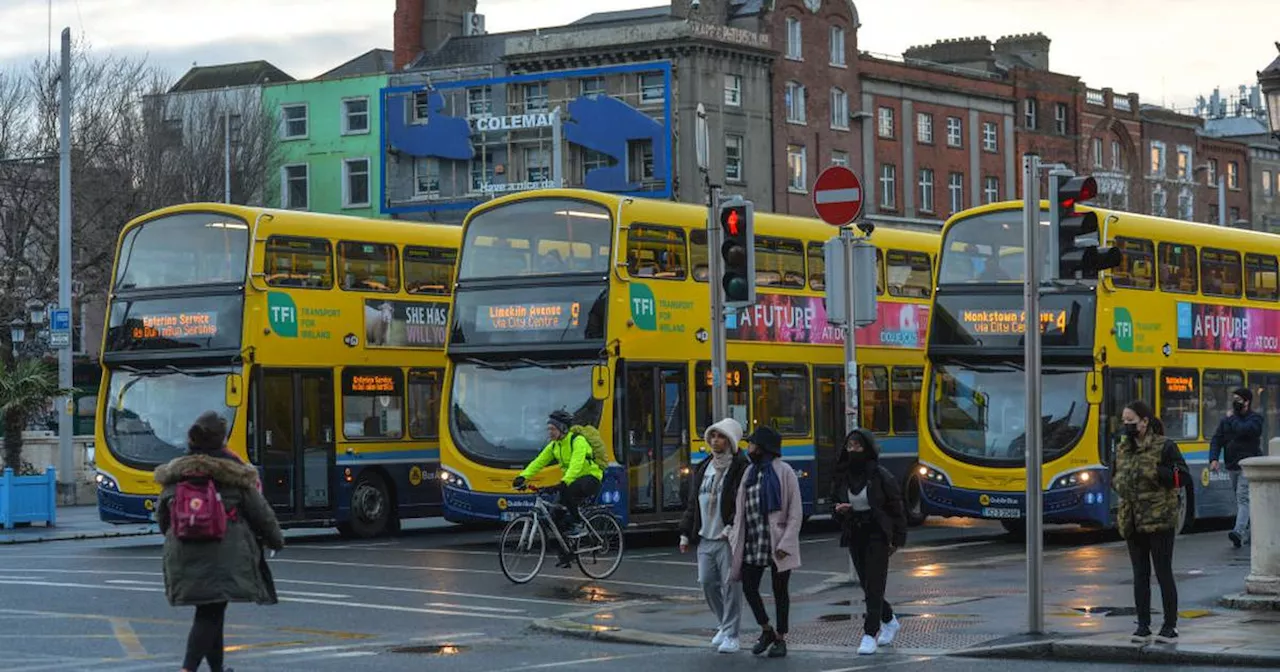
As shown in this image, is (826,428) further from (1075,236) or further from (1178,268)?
(1075,236)

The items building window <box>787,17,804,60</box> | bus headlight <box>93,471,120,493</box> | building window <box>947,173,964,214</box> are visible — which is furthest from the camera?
building window <box>947,173,964,214</box>

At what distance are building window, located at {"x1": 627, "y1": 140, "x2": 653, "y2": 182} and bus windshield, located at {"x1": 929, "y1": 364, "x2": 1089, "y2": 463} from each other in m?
44.9

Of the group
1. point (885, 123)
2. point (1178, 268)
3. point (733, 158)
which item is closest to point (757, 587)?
point (1178, 268)

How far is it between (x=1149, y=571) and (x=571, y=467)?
8.84m

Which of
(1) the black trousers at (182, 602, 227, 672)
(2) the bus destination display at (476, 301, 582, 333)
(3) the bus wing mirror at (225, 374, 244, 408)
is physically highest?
(2) the bus destination display at (476, 301, 582, 333)

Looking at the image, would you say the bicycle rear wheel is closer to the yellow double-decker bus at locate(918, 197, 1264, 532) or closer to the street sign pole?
the yellow double-decker bus at locate(918, 197, 1264, 532)

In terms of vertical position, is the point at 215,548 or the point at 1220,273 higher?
the point at 1220,273

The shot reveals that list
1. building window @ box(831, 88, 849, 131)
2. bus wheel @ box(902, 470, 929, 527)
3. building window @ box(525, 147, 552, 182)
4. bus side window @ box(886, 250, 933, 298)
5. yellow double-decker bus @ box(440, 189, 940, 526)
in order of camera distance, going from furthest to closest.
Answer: building window @ box(831, 88, 849, 131) → building window @ box(525, 147, 552, 182) → bus wheel @ box(902, 470, 929, 527) → bus side window @ box(886, 250, 933, 298) → yellow double-decker bus @ box(440, 189, 940, 526)

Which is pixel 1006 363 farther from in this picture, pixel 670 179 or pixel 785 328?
pixel 670 179

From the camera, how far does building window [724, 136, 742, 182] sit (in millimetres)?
→ 73188

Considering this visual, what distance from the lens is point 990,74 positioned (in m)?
84.6

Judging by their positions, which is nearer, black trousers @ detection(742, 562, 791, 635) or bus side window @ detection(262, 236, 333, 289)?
black trousers @ detection(742, 562, 791, 635)

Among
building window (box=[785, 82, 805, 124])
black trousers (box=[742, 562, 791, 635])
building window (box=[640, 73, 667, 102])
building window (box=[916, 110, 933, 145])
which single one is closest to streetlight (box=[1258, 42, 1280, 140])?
black trousers (box=[742, 562, 791, 635])

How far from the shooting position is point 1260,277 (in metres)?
31.2
